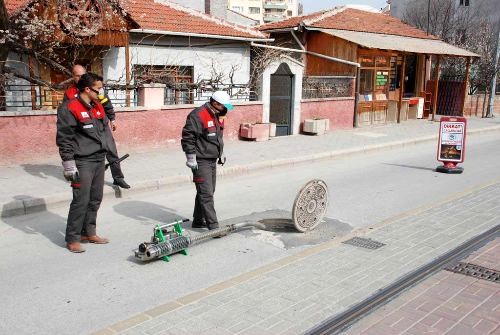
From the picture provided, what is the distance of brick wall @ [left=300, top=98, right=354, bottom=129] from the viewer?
54.7ft

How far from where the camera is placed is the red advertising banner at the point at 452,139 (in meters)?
11.0

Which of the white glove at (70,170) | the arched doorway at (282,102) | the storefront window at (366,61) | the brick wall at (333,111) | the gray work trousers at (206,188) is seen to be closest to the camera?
the white glove at (70,170)

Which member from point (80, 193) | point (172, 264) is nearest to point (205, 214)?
point (172, 264)

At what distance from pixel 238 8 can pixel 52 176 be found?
10038cm

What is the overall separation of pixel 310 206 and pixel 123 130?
21.2 ft

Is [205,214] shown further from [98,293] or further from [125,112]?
[125,112]

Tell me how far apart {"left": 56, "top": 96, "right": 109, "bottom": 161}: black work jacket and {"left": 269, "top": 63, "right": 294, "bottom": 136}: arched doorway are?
10.5 metres

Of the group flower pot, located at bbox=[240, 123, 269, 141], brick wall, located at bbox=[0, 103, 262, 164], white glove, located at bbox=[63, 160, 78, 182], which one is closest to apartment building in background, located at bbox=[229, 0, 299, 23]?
flower pot, located at bbox=[240, 123, 269, 141]

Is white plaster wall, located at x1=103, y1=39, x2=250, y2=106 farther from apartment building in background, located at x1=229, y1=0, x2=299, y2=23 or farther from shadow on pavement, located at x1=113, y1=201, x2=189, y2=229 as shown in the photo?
apartment building in background, located at x1=229, y1=0, x2=299, y2=23

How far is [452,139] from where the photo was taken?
1112cm

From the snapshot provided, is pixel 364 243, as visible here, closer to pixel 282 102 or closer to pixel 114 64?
pixel 282 102

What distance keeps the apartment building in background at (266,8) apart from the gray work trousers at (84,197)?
100478mm

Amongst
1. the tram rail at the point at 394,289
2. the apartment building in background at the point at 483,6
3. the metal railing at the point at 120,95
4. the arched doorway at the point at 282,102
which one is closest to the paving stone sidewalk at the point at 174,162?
the arched doorway at the point at 282,102

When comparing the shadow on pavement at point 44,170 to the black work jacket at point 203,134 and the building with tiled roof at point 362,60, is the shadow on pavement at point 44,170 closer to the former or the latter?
the black work jacket at point 203,134
